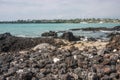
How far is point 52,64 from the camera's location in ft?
56.1

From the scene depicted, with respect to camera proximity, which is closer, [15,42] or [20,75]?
[20,75]

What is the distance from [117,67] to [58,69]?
2942 mm

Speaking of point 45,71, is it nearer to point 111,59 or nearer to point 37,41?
point 111,59

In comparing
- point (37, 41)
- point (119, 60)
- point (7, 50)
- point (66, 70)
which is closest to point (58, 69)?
point (66, 70)

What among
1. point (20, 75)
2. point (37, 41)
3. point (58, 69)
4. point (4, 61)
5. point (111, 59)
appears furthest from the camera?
point (37, 41)

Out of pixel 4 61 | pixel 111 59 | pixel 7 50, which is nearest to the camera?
pixel 111 59

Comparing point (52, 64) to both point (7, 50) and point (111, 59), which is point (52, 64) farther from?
point (7, 50)

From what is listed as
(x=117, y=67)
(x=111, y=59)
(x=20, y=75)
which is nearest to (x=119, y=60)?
(x=111, y=59)

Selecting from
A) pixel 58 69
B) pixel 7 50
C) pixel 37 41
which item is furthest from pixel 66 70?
pixel 37 41

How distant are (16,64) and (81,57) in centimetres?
367

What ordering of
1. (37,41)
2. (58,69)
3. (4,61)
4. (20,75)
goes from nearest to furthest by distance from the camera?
(20,75)
(58,69)
(4,61)
(37,41)

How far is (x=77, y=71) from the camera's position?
15586mm

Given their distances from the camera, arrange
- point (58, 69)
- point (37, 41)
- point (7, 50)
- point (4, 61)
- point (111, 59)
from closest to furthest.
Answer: point (58, 69) → point (111, 59) → point (4, 61) → point (7, 50) → point (37, 41)

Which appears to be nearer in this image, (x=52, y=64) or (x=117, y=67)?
(x=117, y=67)
